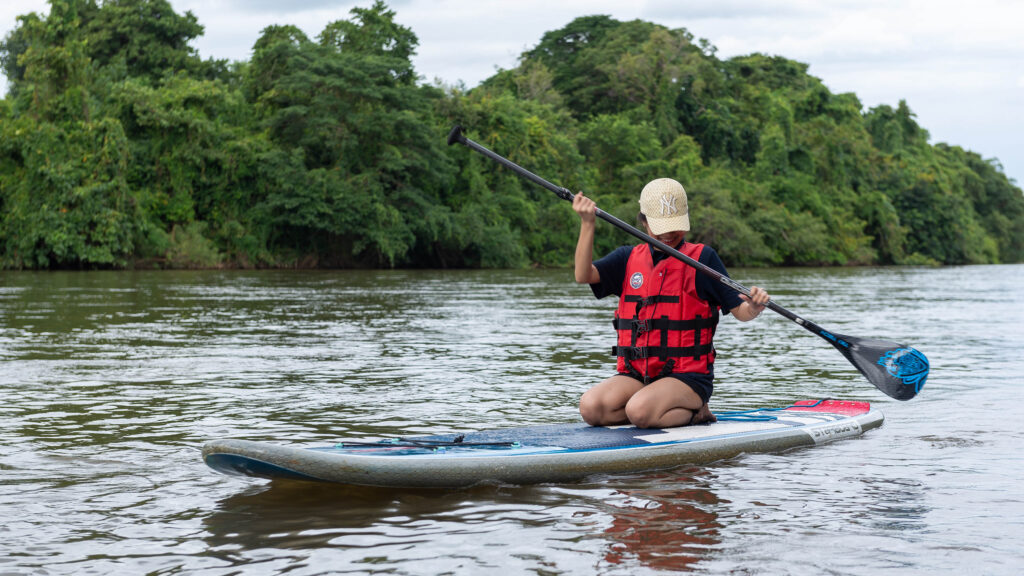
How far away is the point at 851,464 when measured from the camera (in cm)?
517

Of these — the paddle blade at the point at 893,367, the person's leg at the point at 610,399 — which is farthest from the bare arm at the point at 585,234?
the paddle blade at the point at 893,367

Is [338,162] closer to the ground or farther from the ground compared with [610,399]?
farther from the ground

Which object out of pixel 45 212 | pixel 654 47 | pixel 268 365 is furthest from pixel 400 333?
pixel 654 47

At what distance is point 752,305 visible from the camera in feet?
16.2

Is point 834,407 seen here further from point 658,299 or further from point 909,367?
point 658,299

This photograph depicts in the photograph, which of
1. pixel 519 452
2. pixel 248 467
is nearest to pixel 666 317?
pixel 519 452

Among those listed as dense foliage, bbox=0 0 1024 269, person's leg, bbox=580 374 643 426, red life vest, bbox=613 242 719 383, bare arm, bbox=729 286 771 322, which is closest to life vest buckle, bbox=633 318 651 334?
red life vest, bbox=613 242 719 383

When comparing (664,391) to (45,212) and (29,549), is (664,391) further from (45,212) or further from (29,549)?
(45,212)

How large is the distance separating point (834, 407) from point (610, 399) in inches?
71.2

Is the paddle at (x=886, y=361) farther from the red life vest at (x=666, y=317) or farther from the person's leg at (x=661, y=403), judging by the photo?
the person's leg at (x=661, y=403)

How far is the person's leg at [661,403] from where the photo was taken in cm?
510

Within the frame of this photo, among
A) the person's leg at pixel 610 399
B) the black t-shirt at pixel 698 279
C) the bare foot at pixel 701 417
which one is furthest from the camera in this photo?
the bare foot at pixel 701 417

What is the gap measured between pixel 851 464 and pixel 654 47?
57.4 m

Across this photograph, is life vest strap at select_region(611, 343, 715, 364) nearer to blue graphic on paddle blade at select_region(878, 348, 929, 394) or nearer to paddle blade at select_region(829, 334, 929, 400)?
paddle blade at select_region(829, 334, 929, 400)
